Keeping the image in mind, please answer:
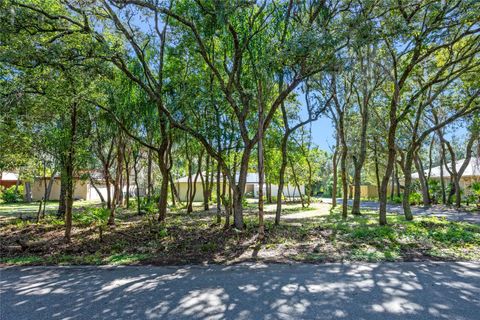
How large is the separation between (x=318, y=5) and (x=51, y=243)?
9.25 meters

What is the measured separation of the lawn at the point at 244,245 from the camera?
6160 millimetres

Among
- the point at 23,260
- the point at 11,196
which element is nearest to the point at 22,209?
the point at 11,196

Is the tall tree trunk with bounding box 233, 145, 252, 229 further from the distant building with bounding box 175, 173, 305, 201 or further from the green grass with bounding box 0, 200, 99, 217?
the distant building with bounding box 175, 173, 305, 201

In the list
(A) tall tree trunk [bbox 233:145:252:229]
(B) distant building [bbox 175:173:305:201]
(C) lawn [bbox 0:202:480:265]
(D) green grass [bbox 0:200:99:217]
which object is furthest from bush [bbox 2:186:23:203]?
(A) tall tree trunk [bbox 233:145:252:229]

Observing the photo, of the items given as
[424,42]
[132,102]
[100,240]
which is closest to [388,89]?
[424,42]

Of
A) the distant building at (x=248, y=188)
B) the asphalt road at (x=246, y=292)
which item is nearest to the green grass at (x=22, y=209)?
the asphalt road at (x=246, y=292)

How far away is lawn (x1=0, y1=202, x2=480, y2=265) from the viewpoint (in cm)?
616

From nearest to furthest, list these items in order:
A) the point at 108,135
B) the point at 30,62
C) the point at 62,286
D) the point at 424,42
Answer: the point at 62,286, the point at 30,62, the point at 424,42, the point at 108,135

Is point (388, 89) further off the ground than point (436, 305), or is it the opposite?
point (388, 89)

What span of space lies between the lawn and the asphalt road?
2.11 feet

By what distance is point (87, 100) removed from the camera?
Result: 763 cm

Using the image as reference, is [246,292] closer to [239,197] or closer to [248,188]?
[239,197]

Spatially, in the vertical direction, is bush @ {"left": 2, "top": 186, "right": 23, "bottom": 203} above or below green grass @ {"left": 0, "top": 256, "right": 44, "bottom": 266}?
above

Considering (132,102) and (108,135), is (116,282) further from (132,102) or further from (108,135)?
(108,135)
